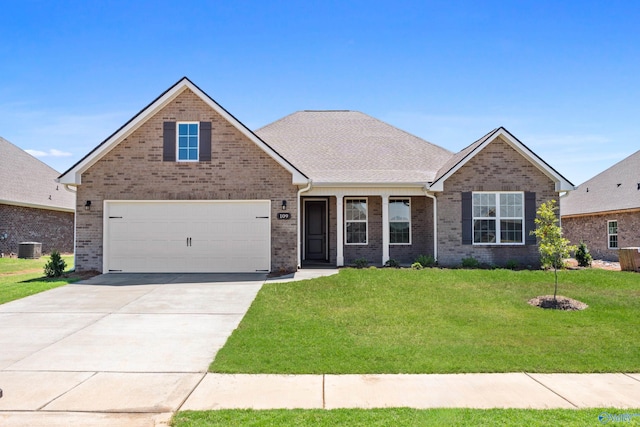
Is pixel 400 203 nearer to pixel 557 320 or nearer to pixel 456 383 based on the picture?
pixel 557 320

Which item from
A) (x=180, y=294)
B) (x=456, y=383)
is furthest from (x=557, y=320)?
(x=180, y=294)

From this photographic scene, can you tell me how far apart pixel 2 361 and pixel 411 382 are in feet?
18.8

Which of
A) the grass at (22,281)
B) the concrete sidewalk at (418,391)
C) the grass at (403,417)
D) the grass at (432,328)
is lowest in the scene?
the concrete sidewalk at (418,391)

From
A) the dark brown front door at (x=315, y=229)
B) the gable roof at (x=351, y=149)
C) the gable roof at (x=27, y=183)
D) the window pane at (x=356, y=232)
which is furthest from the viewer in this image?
the gable roof at (x=27, y=183)

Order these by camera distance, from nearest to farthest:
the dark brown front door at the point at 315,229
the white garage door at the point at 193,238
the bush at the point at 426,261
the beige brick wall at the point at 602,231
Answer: the white garage door at the point at 193,238
the bush at the point at 426,261
the dark brown front door at the point at 315,229
the beige brick wall at the point at 602,231

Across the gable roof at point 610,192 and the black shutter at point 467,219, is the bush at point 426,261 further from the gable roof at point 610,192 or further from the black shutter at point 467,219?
the gable roof at point 610,192

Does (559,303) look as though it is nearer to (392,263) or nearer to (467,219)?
(467,219)

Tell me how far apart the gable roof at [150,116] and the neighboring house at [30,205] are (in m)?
10.3

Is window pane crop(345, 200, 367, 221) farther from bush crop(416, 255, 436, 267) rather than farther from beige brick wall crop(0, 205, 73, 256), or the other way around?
beige brick wall crop(0, 205, 73, 256)

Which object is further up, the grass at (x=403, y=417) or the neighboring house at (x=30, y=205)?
the neighboring house at (x=30, y=205)

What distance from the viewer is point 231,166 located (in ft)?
52.0

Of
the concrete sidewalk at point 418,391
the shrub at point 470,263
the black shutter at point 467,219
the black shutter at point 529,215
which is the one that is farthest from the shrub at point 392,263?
the concrete sidewalk at point 418,391

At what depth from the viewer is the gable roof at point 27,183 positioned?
80.0 ft

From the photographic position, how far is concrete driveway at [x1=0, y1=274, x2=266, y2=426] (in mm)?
5227
